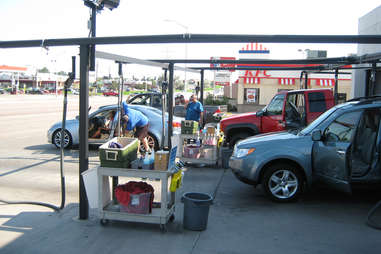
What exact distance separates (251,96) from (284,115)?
878 inches

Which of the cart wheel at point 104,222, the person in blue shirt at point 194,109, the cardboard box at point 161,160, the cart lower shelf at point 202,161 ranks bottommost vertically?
the cart wheel at point 104,222

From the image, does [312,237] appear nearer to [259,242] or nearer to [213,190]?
[259,242]

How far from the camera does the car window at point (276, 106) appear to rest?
37.3 feet

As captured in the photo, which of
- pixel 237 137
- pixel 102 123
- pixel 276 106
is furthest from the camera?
pixel 102 123

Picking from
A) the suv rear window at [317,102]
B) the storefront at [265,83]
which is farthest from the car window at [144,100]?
the storefront at [265,83]

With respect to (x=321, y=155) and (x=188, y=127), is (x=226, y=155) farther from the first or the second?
(x=321, y=155)

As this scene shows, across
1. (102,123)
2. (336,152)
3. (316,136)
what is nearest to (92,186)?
(316,136)

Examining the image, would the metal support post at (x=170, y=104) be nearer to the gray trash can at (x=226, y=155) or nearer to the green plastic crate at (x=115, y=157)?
the gray trash can at (x=226, y=155)

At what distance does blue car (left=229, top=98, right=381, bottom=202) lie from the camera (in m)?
6.41

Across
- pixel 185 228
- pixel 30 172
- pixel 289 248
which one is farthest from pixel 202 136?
pixel 289 248

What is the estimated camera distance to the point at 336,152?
648 cm

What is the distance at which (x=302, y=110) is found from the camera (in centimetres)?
1123

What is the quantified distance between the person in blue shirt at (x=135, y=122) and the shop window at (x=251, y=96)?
23.1m

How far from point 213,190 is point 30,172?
4.62 metres
